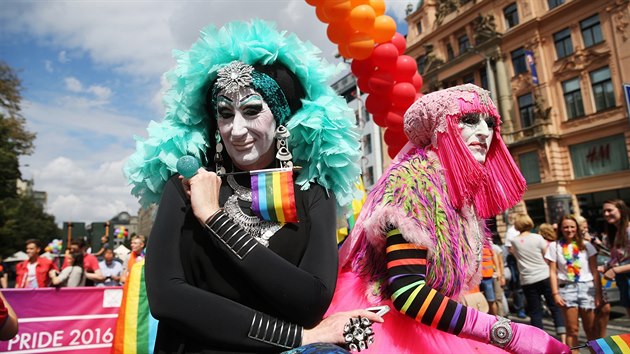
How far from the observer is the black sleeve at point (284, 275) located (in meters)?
1.10

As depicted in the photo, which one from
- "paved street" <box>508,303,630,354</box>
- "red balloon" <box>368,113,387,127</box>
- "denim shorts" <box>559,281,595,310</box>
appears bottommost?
"paved street" <box>508,303,630,354</box>

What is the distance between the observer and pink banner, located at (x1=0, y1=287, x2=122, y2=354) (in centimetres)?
434

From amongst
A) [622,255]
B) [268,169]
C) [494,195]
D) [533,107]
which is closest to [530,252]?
[622,255]

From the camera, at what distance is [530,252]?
508 centimetres

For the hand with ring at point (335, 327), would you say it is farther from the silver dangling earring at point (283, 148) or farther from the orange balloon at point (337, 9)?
the orange balloon at point (337, 9)

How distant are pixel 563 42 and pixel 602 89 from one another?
112 inches

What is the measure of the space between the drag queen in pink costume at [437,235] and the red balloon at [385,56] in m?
2.48

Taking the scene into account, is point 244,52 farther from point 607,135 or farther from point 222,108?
point 607,135

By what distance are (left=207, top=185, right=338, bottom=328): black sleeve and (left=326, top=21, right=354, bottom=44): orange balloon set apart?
3088mm

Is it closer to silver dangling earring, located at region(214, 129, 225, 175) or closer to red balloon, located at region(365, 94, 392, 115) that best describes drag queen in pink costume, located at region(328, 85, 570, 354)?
silver dangling earring, located at region(214, 129, 225, 175)

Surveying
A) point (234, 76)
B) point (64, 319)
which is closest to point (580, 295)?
point (234, 76)

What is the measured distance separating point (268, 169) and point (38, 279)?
6.96 m

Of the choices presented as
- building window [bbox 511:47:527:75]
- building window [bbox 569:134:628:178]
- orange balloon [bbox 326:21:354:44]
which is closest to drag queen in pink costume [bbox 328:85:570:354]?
orange balloon [bbox 326:21:354:44]

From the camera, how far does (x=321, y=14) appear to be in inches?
153
